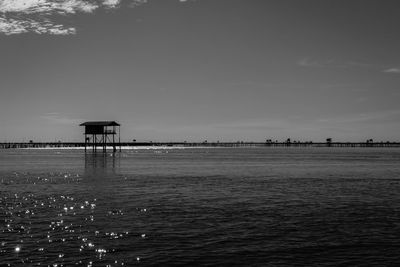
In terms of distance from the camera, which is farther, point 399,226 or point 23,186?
point 23,186

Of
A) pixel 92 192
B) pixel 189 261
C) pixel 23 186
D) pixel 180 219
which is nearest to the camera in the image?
pixel 189 261

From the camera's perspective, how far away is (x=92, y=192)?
3538cm

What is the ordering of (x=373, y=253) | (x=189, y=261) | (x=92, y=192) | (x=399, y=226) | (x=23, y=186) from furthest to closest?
1. (x=23, y=186)
2. (x=92, y=192)
3. (x=399, y=226)
4. (x=373, y=253)
5. (x=189, y=261)

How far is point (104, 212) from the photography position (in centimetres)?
2494

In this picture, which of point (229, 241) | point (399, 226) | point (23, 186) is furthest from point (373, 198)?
point (23, 186)

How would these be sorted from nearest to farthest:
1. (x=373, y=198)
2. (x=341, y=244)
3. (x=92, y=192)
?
1. (x=341, y=244)
2. (x=373, y=198)
3. (x=92, y=192)

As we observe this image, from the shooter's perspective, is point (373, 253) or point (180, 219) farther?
point (180, 219)

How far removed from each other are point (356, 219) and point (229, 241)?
28.1ft

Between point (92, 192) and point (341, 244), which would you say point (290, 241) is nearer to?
point (341, 244)

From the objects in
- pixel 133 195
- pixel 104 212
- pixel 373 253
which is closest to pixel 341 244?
Answer: pixel 373 253

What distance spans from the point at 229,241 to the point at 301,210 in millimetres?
9388

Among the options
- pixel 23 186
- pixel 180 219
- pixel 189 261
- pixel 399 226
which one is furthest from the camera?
pixel 23 186

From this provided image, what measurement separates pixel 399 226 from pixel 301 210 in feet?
19.8

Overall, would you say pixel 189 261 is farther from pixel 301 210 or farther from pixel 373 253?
pixel 301 210
